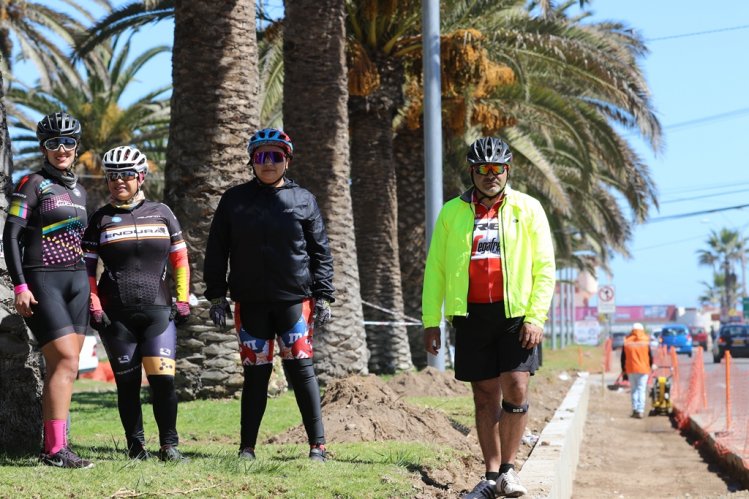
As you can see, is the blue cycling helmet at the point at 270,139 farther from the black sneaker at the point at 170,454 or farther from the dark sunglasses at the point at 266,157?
the black sneaker at the point at 170,454

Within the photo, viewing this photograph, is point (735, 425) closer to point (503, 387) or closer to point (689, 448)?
point (689, 448)

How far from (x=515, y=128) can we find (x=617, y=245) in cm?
1139

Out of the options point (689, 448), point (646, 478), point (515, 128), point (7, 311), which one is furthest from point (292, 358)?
point (515, 128)

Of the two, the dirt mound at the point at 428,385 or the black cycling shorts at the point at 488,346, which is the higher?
the black cycling shorts at the point at 488,346

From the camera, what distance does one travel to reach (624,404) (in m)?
23.8

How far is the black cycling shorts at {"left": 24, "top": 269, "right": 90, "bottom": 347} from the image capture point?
6.16 m

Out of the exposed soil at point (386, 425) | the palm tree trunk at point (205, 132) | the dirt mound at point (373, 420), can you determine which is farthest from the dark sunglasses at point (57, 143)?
the palm tree trunk at point (205, 132)

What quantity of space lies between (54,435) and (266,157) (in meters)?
2.04

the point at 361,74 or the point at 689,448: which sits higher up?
the point at 361,74

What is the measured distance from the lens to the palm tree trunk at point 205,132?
39.8 feet

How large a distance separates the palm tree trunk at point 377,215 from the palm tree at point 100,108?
1150 cm

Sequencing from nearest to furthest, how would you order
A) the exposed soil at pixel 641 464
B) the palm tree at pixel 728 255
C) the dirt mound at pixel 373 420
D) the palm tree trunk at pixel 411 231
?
the dirt mound at pixel 373 420 < the exposed soil at pixel 641 464 < the palm tree trunk at pixel 411 231 < the palm tree at pixel 728 255

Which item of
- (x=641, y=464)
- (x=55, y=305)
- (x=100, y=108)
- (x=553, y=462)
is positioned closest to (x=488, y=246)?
(x=55, y=305)

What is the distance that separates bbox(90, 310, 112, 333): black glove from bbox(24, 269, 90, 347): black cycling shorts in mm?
222
